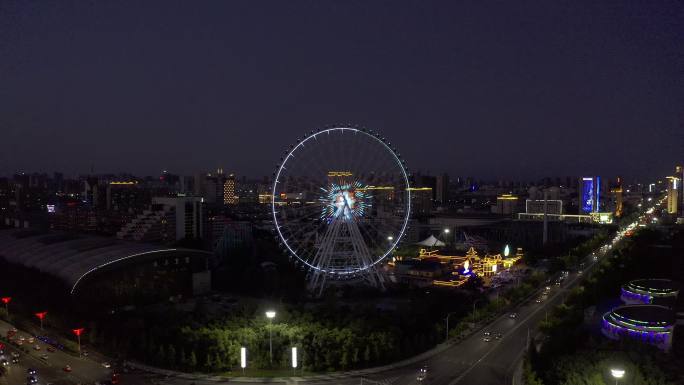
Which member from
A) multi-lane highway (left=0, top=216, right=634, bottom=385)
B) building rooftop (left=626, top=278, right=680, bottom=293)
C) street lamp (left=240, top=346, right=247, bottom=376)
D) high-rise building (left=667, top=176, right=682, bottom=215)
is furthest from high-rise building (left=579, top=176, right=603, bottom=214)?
street lamp (left=240, top=346, right=247, bottom=376)

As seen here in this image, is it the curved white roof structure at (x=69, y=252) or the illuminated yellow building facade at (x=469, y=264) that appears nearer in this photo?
the curved white roof structure at (x=69, y=252)

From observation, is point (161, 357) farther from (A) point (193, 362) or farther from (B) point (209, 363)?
(B) point (209, 363)

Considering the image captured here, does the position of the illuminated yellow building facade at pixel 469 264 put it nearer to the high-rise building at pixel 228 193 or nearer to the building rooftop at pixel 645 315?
the building rooftop at pixel 645 315

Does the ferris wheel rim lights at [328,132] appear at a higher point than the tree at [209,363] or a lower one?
higher

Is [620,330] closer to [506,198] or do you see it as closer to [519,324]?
[519,324]

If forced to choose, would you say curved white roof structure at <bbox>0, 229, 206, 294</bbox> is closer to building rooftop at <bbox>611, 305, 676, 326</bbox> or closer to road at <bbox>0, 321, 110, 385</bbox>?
road at <bbox>0, 321, 110, 385</bbox>

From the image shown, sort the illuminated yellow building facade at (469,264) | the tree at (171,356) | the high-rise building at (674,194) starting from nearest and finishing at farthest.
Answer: the tree at (171,356), the illuminated yellow building facade at (469,264), the high-rise building at (674,194)

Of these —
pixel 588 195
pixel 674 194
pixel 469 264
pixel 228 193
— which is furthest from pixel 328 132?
pixel 228 193

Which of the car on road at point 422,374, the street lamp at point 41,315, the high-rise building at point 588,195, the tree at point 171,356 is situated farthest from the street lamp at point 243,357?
the high-rise building at point 588,195
